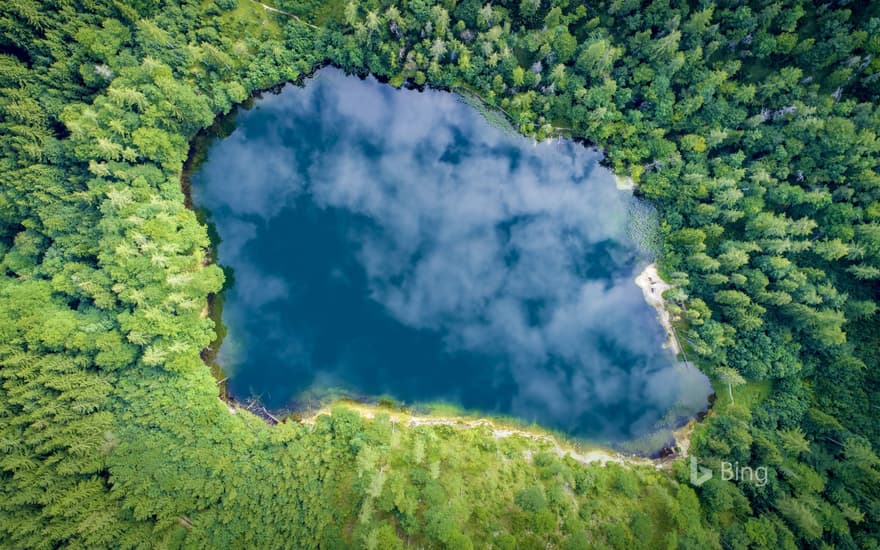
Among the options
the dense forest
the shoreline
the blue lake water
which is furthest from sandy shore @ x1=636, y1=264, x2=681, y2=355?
the dense forest

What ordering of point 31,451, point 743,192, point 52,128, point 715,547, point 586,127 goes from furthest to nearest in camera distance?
point 586,127 < point 743,192 < point 52,128 < point 715,547 < point 31,451

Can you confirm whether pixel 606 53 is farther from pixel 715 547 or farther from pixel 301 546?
pixel 301 546

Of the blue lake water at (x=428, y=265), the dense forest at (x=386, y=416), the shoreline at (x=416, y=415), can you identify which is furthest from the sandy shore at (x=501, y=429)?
the dense forest at (x=386, y=416)

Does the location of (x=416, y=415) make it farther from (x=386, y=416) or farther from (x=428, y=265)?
(x=428, y=265)

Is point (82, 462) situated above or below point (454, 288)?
below

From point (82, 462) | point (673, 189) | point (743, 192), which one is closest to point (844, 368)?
point (743, 192)

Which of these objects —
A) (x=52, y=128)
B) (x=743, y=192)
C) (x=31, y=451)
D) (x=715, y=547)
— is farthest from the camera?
(x=743, y=192)

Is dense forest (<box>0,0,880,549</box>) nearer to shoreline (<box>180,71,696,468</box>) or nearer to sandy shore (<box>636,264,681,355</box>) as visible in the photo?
sandy shore (<box>636,264,681,355</box>)
